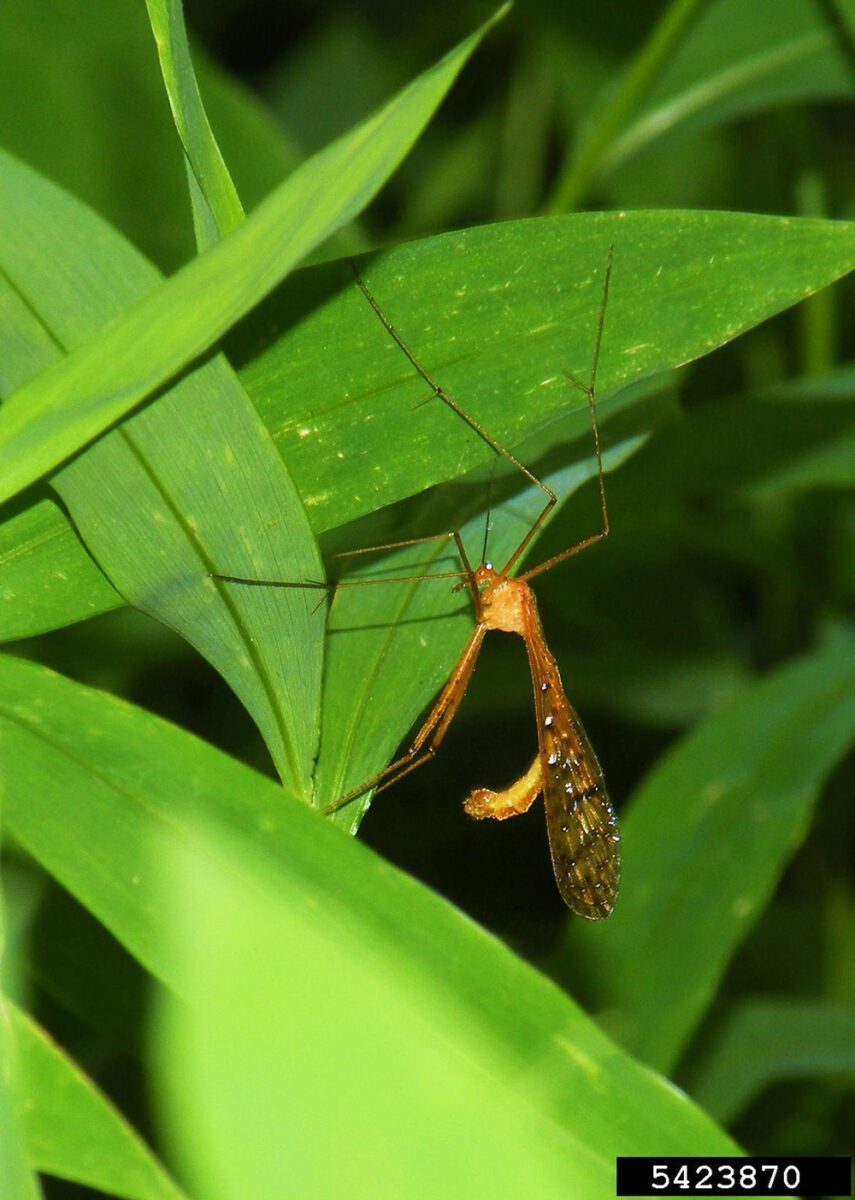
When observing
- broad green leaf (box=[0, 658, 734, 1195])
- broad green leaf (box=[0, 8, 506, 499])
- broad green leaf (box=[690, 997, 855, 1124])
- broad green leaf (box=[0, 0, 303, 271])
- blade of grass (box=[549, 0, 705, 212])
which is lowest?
broad green leaf (box=[0, 658, 734, 1195])

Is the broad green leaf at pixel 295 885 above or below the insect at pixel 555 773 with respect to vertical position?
below

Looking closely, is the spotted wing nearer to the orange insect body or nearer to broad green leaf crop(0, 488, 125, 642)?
the orange insect body

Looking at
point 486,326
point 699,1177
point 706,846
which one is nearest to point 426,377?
point 486,326

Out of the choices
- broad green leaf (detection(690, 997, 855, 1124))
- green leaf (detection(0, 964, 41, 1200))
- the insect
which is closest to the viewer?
green leaf (detection(0, 964, 41, 1200))

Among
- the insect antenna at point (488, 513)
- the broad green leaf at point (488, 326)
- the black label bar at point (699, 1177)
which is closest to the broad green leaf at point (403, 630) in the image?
the insect antenna at point (488, 513)

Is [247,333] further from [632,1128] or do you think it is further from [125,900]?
[632,1128]

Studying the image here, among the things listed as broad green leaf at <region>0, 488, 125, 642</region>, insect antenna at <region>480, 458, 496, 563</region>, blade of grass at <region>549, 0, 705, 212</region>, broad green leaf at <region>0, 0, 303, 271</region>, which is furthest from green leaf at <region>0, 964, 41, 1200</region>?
broad green leaf at <region>0, 0, 303, 271</region>

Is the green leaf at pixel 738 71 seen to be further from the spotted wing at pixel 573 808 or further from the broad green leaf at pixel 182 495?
the broad green leaf at pixel 182 495
